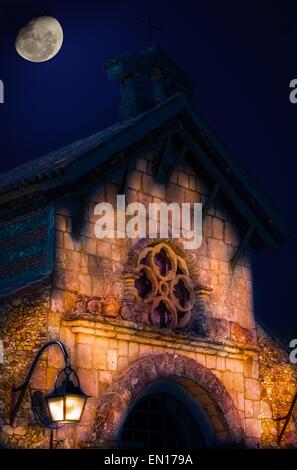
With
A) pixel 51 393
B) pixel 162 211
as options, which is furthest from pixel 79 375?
pixel 162 211

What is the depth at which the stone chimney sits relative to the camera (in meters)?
14.8

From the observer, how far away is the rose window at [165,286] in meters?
12.8

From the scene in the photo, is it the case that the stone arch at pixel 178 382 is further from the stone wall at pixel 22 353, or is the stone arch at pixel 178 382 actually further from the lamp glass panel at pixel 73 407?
the lamp glass panel at pixel 73 407

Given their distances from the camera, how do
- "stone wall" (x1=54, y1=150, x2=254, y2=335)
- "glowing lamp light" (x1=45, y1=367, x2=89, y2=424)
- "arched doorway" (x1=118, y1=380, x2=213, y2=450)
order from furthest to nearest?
"arched doorway" (x1=118, y1=380, x2=213, y2=450), "stone wall" (x1=54, y1=150, x2=254, y2=335), "glowing lamp light" (x1=45, y1=367, x2=89, y2=424)

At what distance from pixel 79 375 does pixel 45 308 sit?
1.08 metres

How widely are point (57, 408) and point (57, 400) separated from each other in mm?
100

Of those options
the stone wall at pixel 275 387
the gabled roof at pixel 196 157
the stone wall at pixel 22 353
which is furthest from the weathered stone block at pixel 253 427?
the stone wall at pixel 22 353

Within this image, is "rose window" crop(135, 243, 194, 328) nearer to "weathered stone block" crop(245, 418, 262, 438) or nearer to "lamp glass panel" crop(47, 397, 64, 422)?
"weathered stone block" crop(245, 418, 262, 438)

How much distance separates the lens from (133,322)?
1200 centimetres

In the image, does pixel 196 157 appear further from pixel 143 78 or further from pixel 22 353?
pixel 22 353

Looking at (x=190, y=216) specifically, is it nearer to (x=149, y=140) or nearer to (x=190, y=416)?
(x=149, y=140)

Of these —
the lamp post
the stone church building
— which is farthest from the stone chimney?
the lamp post

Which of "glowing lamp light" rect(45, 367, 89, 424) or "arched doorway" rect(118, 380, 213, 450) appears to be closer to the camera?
"glowing lamp light" rect(45, 367, 89, 424)

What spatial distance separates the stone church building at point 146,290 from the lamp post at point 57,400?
110 mm
